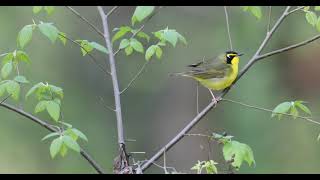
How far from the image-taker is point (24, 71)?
31.6ft

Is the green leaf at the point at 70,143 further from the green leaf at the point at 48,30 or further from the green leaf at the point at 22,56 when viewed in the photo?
the green leaf at the point at 22,56

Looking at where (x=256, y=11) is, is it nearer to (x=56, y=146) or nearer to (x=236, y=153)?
(x=236, y=153)

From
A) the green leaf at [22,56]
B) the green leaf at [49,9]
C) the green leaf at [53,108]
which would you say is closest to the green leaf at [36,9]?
the green leaf at [49,9]

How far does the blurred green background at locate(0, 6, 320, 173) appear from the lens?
29.4 feet

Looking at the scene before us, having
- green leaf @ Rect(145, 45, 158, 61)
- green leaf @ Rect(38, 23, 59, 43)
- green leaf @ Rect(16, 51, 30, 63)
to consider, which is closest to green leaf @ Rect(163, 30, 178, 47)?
green leaf @ Rect(145, 45, 158, 61)

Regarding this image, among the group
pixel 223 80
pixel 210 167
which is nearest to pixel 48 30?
pixel 210 167

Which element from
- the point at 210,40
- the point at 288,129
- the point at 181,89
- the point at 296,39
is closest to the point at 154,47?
the point at 181,89

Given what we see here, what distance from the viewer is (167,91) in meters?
9.00

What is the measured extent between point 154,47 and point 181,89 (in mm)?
5913

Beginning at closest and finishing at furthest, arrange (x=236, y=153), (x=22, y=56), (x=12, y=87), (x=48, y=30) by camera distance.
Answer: (x=236, y=153) < (x=48, y=30) < (x=12, y=87) < (x=22, y=56)

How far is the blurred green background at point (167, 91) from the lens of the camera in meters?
8.95

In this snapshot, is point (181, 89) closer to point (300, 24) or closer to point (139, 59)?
point (139, 59)

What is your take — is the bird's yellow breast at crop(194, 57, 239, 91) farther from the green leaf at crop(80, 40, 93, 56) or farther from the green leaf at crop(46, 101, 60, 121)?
the green leaf at crop(46, 101, 60, 121)

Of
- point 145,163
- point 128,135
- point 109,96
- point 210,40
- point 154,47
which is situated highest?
point 210,40
